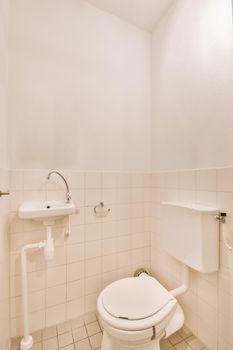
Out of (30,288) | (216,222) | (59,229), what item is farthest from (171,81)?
(30,288)

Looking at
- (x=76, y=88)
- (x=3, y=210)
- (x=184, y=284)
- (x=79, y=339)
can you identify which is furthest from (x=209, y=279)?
(x=76, y=88)

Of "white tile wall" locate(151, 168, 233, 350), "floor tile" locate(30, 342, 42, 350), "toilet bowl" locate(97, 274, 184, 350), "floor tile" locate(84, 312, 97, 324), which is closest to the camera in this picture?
"toilet bowl" locate(97, 274, 184, 350)

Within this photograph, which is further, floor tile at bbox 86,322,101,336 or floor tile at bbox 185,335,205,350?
floor tile at bbox 86,322,101,336

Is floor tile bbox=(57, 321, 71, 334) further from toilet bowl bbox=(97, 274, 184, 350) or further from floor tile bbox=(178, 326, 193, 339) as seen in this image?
floor tile bbox=(178, 326, 193, 339)

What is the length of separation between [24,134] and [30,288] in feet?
3.76

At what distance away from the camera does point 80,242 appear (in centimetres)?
143

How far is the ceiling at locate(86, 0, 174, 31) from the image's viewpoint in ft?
4.89

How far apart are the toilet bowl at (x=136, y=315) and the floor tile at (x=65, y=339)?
13.3 inches

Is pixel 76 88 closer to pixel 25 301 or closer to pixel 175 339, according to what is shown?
pixel 25 301

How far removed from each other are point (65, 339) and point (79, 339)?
0.33ft

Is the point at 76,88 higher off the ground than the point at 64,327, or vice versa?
the point at 76,88

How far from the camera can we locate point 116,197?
158 centimetres

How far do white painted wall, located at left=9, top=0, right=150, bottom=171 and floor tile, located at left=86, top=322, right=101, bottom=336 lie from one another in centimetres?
124

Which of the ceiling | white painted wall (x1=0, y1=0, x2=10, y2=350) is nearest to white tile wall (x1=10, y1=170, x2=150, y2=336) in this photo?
white painted wall (x1=0, y1=0, x2=10, y2=350)
